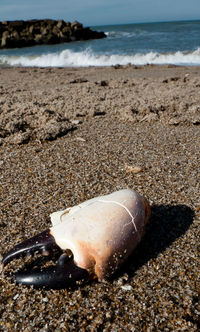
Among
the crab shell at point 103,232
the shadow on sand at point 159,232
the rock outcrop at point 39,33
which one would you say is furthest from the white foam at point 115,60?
the rock outcrop at point 39,33

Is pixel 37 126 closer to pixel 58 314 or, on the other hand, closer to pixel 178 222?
pixel 178 222

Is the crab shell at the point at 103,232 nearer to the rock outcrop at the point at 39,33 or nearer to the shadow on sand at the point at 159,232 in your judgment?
the shadow on sand at the point at 159,232

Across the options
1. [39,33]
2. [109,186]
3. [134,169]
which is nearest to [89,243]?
[109,186]

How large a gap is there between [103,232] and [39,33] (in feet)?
115

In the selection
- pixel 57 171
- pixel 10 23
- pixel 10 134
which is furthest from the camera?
pixel 10 23

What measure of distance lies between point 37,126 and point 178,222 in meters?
2.25

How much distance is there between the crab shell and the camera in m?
1.41

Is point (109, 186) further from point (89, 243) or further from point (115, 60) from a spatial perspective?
point (115, 60)

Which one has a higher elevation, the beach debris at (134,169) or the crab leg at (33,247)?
the crab leg at (33,247)

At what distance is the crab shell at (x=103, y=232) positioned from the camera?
141 centimetres

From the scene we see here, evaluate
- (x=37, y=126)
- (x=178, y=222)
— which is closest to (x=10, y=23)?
(x=37, y=126)

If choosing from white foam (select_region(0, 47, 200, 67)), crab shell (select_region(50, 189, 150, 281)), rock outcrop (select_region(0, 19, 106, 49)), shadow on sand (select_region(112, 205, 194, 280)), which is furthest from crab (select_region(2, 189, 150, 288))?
rock outcrop (select_region(0, 19, 106, 49))

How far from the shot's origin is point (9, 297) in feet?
4.64

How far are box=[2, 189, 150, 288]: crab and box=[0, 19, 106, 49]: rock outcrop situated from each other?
3034cm
